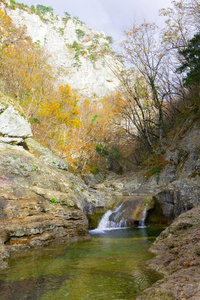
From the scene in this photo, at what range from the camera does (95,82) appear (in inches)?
2677

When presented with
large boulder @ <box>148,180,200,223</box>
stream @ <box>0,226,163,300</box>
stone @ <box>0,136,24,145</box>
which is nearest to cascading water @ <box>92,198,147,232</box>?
large boulder @ <box>148,180,200,223</box>

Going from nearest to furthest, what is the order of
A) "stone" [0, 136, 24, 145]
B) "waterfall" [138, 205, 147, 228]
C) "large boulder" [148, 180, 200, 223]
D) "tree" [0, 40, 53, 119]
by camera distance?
"large boulder" [148, 180, 200, 223], "stone" [0, 136, 24, 145], "waterfall" [138, 205, 147, 228], "tree" [0, 40, 53, 119]

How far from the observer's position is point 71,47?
3162 inches

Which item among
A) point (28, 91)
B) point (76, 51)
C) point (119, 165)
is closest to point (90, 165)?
point (119, 165)

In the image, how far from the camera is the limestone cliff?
66.4 meters

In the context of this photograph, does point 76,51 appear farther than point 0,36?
Yes

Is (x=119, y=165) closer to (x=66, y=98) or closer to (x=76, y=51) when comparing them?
(x=66, y=98)

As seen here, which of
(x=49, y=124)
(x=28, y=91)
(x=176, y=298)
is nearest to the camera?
(x=176, y=298)

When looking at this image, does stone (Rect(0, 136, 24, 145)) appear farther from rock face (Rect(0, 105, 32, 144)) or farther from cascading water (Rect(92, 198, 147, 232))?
cascading water (Rect(92, 198, 147, 232))

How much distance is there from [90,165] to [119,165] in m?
4.97

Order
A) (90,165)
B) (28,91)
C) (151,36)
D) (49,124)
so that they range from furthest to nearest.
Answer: (90,165) → (49,124) → (28,91) → (151,36)

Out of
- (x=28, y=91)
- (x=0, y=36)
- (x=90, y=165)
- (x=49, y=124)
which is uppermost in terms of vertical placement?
(x=0, y=36)

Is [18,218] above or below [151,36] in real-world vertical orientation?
below

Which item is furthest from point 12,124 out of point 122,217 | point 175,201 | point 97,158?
point 97,158
